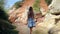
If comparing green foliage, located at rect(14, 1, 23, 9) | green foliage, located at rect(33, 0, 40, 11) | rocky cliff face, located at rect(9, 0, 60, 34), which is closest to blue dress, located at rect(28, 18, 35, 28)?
rocky cliff face, located at rect(9, 0, 60, 34)

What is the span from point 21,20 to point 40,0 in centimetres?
198

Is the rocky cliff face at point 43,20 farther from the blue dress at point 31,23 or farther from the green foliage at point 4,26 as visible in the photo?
the green foliage at point 4,26

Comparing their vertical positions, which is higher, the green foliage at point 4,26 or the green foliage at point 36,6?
the green foliage at point 36,6

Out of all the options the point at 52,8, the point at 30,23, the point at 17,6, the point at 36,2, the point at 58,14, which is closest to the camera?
the point at 30,23

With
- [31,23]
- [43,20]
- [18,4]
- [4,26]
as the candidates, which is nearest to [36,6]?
[18,4]

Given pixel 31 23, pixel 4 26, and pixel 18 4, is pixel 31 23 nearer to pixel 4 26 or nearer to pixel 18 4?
pixel 4 26

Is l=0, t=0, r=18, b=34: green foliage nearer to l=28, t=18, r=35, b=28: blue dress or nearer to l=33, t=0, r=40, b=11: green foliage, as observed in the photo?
l=28, t=18, r=35, b=28: blue dress

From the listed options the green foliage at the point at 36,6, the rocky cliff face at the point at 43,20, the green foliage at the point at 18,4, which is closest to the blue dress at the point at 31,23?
the rocky cliff face at the point at 43,20

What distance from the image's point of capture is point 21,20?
15.6 metres

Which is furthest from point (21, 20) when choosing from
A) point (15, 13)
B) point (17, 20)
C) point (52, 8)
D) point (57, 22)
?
point (57, 22)

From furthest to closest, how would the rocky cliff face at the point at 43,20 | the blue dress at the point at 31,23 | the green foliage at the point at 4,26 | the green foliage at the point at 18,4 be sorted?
the green foliage at the point at 18,4, the rocky cliff face at the point at 43,20, the green foliage at the point at 4,26, the blue dress at the point at 31,23

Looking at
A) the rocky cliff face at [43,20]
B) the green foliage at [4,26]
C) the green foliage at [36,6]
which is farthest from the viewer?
the green foliage at [36,6]

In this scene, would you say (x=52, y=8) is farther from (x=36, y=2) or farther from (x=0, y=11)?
(x=36, y=2)

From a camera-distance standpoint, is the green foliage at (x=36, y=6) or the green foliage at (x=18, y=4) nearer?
the green foliage at (x=36, y=6)
